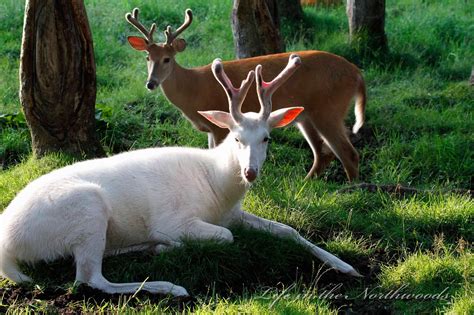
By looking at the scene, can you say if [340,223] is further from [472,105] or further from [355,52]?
[355,52]

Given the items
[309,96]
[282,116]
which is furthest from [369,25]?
[282,116]

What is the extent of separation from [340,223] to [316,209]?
0.74 feet

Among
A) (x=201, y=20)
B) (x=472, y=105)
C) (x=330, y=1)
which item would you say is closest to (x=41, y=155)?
(x=472, y=105)

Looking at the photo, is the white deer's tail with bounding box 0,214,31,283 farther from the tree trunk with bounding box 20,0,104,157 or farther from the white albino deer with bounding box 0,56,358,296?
the tree trunk with bounding box 20,0,104,157

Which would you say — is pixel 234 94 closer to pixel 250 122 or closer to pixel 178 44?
pixel 250 122

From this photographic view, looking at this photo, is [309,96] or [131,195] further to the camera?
[309,96]

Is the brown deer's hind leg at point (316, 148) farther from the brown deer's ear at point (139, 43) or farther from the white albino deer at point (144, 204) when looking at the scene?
the white albino deer at point (144, 204)

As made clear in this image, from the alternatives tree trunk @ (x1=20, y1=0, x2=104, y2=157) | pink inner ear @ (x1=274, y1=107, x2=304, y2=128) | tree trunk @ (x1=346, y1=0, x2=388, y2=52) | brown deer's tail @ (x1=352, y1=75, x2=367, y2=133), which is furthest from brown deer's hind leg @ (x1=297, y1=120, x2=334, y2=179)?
tree trunk @ (x1=346, y1=0, x2=388, y2=52)

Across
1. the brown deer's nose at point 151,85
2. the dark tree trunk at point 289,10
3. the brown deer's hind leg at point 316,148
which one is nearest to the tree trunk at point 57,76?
the brown deer's nose at point 151,85

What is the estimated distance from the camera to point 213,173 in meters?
5.54

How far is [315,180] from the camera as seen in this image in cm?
703

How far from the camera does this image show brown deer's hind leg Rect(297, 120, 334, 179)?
25.7 feet

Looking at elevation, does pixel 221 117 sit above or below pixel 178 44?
above

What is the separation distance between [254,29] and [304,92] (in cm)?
162
